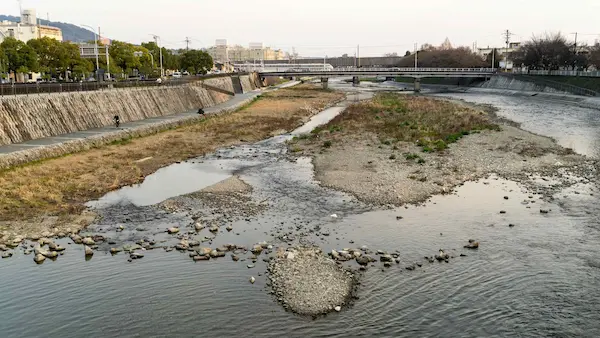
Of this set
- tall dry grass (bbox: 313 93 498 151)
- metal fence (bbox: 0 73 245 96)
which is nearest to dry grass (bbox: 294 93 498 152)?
tall dry grass (bbox: 313 93 498 151)

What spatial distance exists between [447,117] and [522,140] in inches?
595

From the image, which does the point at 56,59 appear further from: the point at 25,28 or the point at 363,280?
the point at 25,28

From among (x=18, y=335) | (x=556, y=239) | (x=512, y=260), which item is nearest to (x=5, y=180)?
(x=18, y=335)

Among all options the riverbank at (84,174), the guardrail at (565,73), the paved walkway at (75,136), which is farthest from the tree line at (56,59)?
the guardrail at (565,73)

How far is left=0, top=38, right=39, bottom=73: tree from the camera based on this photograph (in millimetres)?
52625

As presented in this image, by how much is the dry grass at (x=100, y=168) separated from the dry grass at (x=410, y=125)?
720cm

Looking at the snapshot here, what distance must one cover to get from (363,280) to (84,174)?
780 inches

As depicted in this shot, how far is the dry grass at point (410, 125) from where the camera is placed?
38875mm

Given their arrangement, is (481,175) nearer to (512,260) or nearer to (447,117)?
(512,260)

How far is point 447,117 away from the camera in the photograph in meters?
52.2

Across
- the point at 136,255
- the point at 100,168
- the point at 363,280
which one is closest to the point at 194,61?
the point at 100,168

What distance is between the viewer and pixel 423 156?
31891mm

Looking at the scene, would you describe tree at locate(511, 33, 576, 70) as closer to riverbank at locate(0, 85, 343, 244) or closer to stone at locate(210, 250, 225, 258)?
riverbank at locate(0, 85, 343, 244)

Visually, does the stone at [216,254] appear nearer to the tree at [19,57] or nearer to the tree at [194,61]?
the tree at [19,57]
